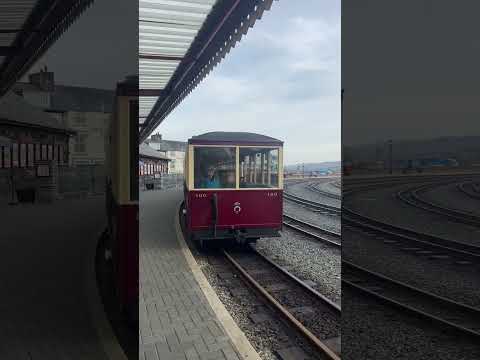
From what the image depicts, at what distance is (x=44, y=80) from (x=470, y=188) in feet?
14.8

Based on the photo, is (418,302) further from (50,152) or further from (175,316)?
(50,152)

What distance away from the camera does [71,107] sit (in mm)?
1639

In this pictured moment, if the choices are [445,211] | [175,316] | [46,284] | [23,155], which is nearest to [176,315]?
[175,316]

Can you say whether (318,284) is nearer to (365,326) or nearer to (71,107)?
(365,326)

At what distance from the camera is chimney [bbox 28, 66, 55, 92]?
158cm

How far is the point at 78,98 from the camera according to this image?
65.0 inches

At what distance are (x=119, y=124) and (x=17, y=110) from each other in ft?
1.56

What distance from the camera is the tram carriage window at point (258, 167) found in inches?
177

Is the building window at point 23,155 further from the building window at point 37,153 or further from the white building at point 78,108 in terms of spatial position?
the white building at point 78,108

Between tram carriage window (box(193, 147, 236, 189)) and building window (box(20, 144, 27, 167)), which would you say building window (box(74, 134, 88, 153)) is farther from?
tram carriage window (box(193, 147, 236, 189))

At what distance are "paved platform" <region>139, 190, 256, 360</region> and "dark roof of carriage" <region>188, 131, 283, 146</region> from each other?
1.83 metres

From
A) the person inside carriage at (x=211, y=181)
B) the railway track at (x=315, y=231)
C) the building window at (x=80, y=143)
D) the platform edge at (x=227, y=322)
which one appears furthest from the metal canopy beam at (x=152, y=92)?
the railway track at (x=315, y=231)

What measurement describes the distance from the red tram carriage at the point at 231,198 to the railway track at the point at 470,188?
2281mm

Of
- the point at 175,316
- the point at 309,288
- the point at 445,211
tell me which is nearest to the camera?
the point at 175,316
